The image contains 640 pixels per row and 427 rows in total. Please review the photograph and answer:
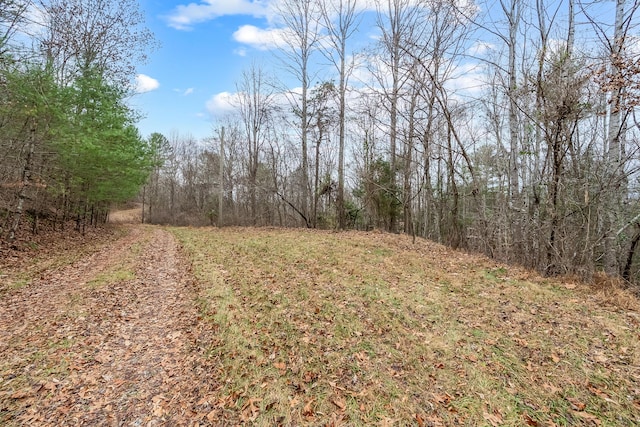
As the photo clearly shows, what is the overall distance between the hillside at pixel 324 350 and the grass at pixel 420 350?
2 cm

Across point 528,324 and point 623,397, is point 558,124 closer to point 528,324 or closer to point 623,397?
point 528,324

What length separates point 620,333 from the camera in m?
3.94

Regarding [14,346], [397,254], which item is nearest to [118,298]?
[14,346]

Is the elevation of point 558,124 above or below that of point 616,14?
below

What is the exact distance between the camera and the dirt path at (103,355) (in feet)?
10.1

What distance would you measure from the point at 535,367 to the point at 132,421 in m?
4.34

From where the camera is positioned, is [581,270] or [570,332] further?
[581,270]

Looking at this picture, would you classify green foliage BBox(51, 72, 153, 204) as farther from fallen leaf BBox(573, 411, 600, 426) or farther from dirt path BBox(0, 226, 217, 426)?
fallen leaf BBox(573, 411, 600, 426)

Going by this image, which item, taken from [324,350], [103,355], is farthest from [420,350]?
[103,355]

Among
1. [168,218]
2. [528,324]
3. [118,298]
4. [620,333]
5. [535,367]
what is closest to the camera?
[535,367]

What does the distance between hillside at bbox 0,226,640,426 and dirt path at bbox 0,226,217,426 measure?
0.06 feet

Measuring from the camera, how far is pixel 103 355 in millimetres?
4000

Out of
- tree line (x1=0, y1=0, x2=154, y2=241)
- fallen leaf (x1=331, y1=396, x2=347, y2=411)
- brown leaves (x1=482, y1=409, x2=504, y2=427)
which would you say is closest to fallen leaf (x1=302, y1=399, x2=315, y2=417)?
fallen leaf (x1=331, y1=396, x2=347, y2=411)

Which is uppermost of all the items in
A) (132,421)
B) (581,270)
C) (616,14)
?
(616,14)
